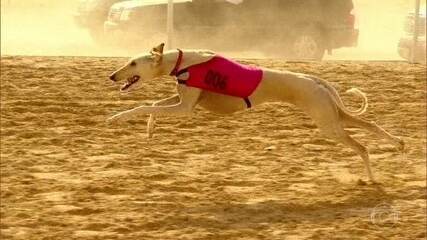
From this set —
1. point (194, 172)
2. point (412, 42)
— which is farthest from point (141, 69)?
point (412, 42)

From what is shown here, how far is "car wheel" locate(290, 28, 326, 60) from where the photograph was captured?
16.2 m

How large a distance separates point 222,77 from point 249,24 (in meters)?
9.58

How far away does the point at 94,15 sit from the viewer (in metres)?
17.6

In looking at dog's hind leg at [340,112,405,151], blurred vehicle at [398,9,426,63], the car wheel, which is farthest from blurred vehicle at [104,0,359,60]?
dog's hind leg at [340,112,405,151]

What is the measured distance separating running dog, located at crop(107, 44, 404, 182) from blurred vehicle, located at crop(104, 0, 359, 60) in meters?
8.95

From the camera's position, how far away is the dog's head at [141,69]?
6.75 meters

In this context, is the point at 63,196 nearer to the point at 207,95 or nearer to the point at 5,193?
A: the point at 5,193

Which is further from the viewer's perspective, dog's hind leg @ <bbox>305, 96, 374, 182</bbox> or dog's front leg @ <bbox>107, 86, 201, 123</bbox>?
dog's hind leg @ <bbox>305, 96, 374, 182</bbox>

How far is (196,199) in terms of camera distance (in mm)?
6535

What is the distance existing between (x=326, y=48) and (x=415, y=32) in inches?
73.5

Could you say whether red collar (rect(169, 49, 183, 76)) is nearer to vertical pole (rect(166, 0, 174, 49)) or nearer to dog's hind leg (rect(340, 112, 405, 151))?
dog's hind leg (rect(340, 112, 405, 151))

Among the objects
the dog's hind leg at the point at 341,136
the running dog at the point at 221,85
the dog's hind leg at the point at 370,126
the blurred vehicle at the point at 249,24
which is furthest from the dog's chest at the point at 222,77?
the blurred vehicle at the point at 249,24

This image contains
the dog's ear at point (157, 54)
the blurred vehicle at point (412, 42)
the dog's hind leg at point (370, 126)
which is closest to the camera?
the dog's ear at point (157, 54)

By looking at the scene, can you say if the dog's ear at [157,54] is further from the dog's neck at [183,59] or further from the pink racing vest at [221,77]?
the pink racing vest at [221,77]
